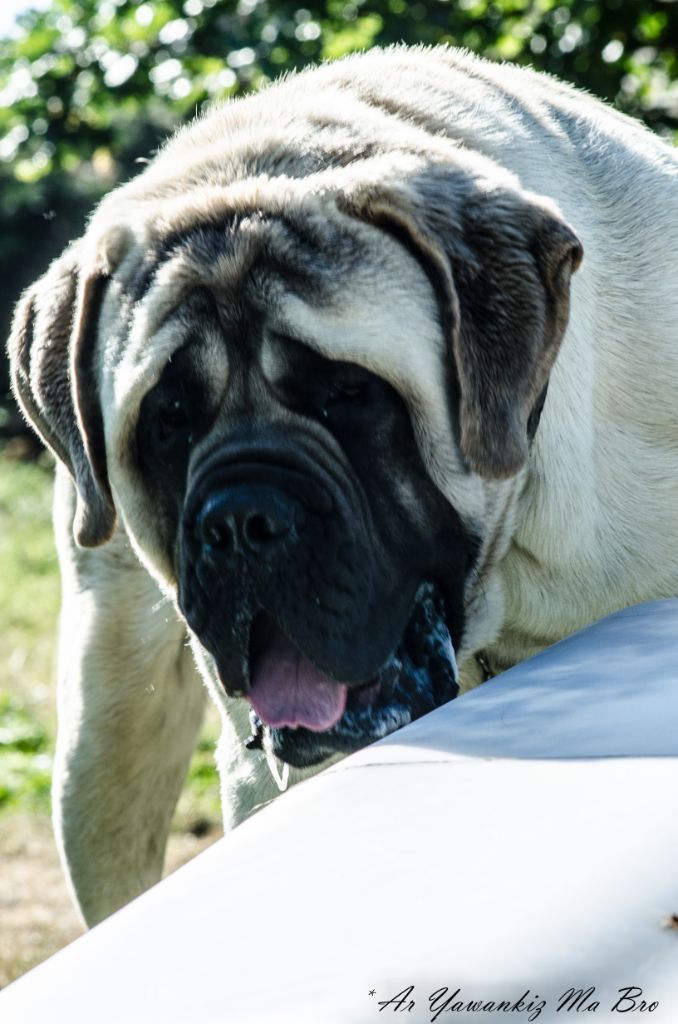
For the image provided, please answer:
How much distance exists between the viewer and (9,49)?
6535 millimetres

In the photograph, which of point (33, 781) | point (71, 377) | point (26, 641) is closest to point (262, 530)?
point (71, 377)

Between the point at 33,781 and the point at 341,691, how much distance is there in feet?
10.8

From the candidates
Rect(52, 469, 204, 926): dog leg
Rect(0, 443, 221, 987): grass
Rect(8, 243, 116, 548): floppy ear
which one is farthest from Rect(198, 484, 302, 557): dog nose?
Rect(0, 443, 221, 987): grass

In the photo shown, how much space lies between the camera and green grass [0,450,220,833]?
554cm

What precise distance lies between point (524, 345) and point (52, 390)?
1044 mm

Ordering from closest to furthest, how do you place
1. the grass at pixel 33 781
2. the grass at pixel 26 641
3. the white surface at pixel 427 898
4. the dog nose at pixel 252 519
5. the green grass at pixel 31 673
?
1. the white surface at pixel 427 898
2. the dog nose at pixel 252 519
3. the grass at pixel 33 781
4. the green grass at pixel 31 673
5. the grass at pixel 26 641

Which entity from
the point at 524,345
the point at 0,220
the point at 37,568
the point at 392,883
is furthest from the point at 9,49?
the point at 0,220

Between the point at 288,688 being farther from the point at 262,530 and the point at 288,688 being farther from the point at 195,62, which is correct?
the point at 195,62

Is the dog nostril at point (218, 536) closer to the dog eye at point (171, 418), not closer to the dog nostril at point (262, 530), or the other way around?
the dog nostril at point (262, 530)

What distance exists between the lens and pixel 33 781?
18.6 feet

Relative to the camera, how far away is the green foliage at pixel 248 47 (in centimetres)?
586

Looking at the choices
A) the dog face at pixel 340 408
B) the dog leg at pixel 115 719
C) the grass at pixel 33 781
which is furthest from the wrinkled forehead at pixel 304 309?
the grass at pixel 33 781

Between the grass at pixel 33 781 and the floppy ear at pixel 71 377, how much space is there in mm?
1572

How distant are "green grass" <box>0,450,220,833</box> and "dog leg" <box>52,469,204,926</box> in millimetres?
1128
